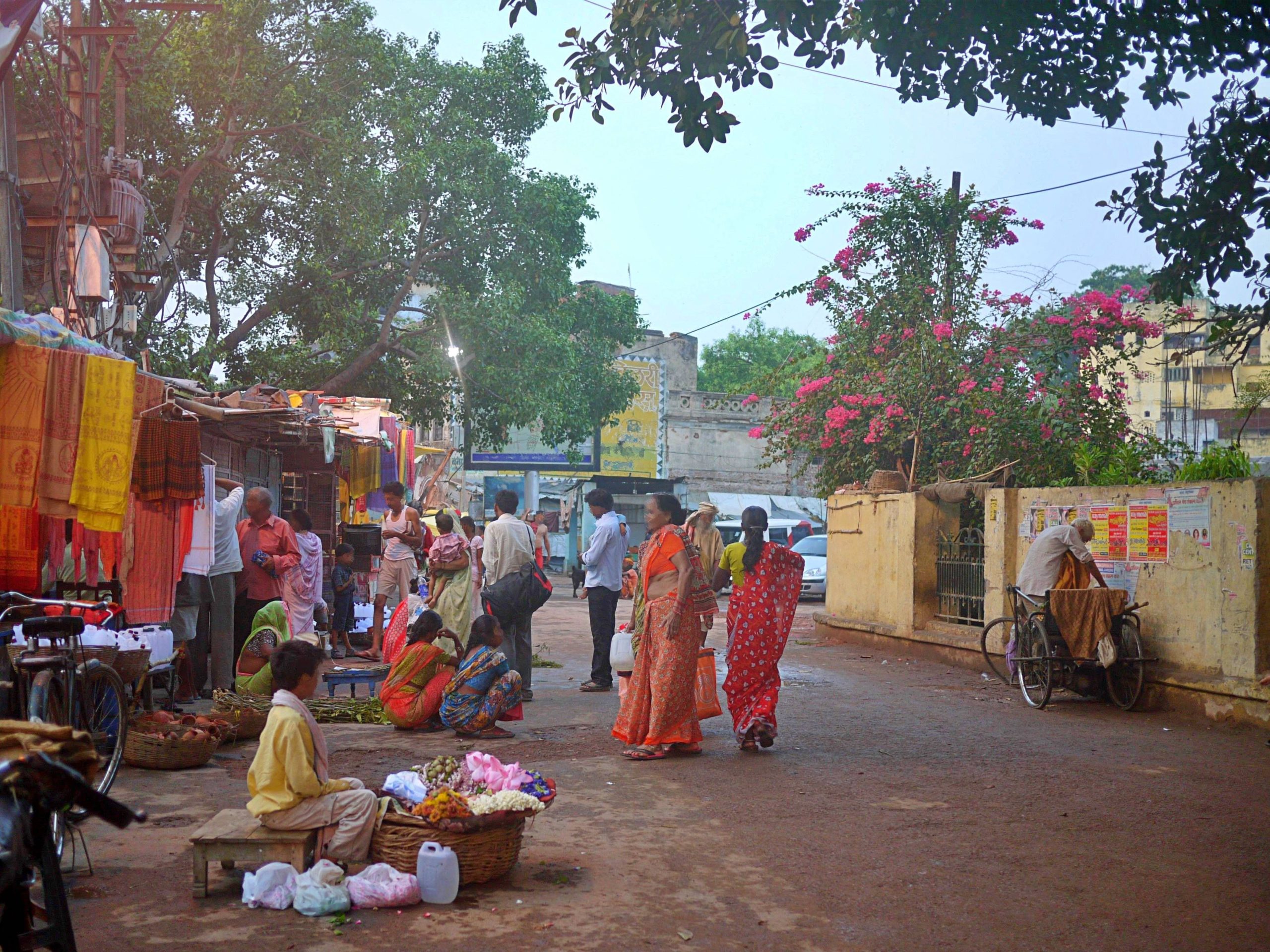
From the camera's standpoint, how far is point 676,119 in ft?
24.0

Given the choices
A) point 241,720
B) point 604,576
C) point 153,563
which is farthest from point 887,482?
point 153,563

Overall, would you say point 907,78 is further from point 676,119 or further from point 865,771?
point 865,771

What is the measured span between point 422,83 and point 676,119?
1884 cm

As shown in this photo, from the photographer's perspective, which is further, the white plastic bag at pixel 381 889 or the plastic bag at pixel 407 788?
the plastic bag at pixel 407 788

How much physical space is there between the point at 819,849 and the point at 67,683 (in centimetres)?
373

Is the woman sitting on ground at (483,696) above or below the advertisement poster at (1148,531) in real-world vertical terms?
below

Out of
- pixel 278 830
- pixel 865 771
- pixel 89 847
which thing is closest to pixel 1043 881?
pixel 865 771

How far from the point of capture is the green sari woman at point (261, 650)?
29.5 feet

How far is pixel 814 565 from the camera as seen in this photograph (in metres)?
26.0

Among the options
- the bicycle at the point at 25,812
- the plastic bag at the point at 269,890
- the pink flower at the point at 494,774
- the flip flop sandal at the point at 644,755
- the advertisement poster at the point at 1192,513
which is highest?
the advertisement poster at the point at 1192,513

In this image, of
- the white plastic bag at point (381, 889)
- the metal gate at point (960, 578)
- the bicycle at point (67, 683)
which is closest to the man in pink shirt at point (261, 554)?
the bicycle at point (67, 683)

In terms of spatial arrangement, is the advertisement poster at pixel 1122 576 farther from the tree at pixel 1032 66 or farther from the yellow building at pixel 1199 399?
the yellow building at pixel 1199 399

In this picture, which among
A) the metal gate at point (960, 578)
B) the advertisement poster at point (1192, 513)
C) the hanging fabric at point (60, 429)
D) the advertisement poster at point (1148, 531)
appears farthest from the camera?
the metal gate at point (960, 578)

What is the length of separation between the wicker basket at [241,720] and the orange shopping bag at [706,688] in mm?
3067
